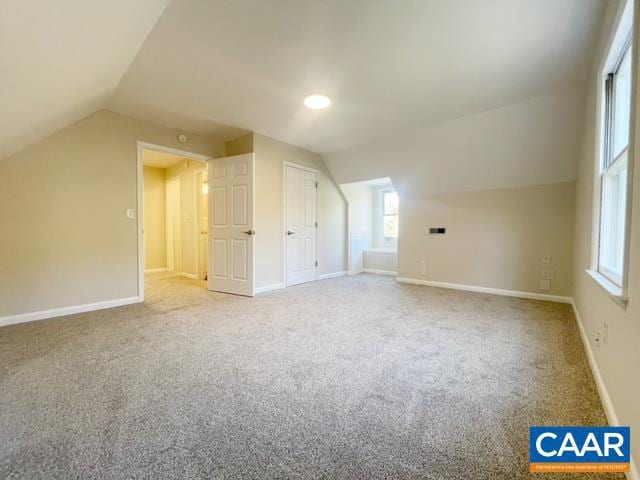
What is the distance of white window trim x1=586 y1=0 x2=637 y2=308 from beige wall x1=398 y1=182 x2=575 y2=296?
1.88 metres

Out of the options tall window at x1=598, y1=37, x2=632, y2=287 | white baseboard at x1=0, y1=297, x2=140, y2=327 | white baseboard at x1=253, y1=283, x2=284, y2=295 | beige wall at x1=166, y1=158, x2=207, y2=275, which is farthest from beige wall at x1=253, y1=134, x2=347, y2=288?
tall window at x1=598, y1=37, x2=632, y2=287

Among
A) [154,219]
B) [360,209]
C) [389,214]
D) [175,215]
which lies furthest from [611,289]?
[154,219]

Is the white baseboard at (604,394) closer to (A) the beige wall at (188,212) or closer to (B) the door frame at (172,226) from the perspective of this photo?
(A) the beige wall at (188,212)

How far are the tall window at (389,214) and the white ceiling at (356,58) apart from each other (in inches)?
119

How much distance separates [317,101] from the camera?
10.3 feet

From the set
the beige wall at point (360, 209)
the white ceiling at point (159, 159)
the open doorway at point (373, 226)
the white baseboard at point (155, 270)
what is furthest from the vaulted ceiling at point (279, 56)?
the white baseboard at point (155, 270)

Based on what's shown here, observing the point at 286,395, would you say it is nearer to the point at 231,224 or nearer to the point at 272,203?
the point at 231,224

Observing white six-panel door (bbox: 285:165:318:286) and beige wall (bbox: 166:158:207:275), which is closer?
white six-panel door (bbox: 285:165:318:286)

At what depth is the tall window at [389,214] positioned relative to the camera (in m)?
6.53

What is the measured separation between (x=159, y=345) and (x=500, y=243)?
450 centimetres

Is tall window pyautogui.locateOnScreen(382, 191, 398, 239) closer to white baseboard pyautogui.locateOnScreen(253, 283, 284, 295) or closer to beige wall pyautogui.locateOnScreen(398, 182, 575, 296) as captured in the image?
beige wall pyautogui.locateOnScreen(398, 182, 575, 296)

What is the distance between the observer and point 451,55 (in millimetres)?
2285

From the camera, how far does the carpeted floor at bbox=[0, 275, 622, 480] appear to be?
3.73 ft

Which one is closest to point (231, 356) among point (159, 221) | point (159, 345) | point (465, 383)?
point (159, 345)
